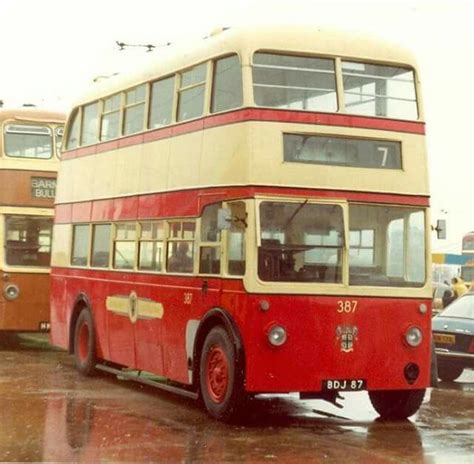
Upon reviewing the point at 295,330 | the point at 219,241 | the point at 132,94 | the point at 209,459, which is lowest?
the point at 209,459

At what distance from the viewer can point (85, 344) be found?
58.0 ft

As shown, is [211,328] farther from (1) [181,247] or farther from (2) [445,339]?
(2) [445,339]

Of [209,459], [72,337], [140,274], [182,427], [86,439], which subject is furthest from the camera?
[72,337]

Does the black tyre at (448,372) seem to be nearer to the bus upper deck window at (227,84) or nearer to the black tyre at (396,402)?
the black tyre at (396,402)

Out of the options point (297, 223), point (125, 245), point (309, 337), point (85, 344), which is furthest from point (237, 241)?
point (85, 344)

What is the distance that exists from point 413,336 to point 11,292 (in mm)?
10460

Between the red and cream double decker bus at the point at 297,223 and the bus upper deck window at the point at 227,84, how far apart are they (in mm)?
22

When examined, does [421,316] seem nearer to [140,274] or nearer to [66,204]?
[140,274]

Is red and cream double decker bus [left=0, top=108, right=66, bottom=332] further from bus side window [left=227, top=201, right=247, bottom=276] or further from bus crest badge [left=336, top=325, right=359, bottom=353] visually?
bus crest badge [left=336, top=325, right=359, bottom=353]

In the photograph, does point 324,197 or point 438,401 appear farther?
point 438,401

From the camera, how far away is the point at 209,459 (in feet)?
33.7

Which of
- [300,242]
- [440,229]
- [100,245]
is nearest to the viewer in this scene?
[300,242]

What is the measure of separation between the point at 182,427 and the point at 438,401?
462 centimetres

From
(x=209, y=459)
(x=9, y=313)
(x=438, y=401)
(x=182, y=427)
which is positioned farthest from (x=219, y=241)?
(x=9, y=313)
